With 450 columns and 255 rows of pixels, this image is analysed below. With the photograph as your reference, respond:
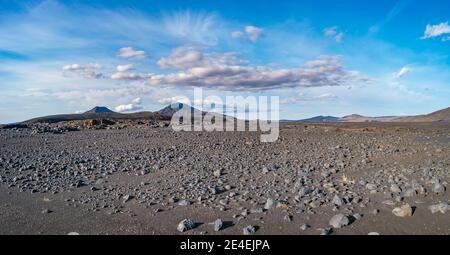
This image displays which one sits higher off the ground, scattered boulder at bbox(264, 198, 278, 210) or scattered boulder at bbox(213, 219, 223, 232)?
scattered boulder at bbox(264, 198, 278, 210)

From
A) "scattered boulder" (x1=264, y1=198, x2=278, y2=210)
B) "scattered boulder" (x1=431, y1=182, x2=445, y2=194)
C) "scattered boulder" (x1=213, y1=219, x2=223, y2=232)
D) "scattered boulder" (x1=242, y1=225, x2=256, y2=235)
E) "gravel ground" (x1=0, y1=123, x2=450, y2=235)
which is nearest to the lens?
"scattered boulder" (x1=242, y1=225, x2=256, y2=235)

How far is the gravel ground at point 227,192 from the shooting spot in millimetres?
8016

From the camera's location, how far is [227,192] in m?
10.3

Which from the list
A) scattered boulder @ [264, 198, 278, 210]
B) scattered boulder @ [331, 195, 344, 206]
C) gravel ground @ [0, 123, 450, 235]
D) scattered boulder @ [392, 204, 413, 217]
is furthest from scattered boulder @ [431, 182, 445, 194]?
scattered boulder @ [264, 198, 278, 210]

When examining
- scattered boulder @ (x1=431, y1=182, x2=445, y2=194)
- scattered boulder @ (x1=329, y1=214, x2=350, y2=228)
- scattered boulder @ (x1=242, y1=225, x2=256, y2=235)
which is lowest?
scattered boulder @ (x1=242, y1=225, x2=256, y2=235)

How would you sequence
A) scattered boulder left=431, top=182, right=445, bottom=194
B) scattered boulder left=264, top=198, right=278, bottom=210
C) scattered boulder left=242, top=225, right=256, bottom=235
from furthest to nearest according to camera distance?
scattered boulder left=431, top=182, right=445, bottom=194, scattered boulder left=264, top=198, right=278, bottom=210, scattered boulder left=242, top=225, right=256, bottom=235

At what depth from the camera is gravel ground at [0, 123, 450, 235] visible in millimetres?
8016

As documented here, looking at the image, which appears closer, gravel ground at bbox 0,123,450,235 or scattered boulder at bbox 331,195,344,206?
gravel ground at bbox 0,123,450,235

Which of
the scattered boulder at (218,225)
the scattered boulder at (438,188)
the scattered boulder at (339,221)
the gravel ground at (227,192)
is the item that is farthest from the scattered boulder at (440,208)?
the scattered boulder at (218,225)

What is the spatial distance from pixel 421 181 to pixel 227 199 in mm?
5481

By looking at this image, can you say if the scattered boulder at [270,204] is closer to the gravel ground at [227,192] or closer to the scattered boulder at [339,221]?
the gravel ground at [227,192]

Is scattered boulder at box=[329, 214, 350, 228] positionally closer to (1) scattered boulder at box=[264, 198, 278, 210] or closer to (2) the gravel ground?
(2) the gravel ground

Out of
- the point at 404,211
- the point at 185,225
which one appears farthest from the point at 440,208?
→ the point at 185,225

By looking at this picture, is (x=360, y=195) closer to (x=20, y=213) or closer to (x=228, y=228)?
(x=228, y=228)
